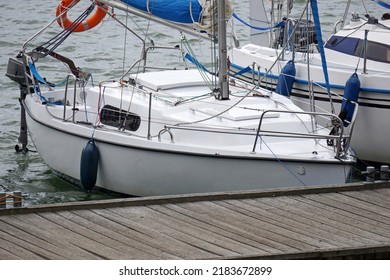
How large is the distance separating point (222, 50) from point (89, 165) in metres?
2.27

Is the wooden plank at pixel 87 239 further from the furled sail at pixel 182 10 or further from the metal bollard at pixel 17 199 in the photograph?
the furled sail at pixel 182 10

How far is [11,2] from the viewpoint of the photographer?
32.8m

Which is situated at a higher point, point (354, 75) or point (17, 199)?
point (354, 75)

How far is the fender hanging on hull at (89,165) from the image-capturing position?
13445mm

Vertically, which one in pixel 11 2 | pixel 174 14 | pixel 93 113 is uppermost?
pixel 174 14

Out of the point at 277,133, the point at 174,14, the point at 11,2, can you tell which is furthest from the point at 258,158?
the point at 11,2

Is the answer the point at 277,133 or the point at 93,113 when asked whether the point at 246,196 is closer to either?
the point at 277,133

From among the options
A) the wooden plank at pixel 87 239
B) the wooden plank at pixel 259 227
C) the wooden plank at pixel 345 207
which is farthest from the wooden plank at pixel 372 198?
the wooden plank at pixel 87 239

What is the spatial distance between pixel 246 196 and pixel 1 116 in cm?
972

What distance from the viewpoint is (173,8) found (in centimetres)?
1370

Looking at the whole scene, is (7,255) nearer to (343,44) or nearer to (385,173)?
(385,173)

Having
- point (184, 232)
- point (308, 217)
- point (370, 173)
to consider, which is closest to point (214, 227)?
point (184, 232)

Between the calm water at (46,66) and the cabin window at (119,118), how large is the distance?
3.16 feet

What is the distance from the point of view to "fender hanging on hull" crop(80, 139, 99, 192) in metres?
13.4
